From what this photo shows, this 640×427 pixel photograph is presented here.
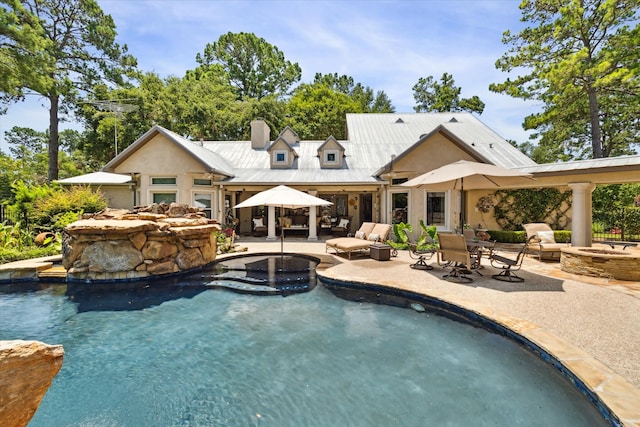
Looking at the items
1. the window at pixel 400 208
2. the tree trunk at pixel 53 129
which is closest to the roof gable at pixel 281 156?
the window at pixel 400 208

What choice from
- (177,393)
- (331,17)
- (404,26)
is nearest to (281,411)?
(177,393)

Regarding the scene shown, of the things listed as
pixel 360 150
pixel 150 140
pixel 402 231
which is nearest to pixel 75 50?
pixel 150 140

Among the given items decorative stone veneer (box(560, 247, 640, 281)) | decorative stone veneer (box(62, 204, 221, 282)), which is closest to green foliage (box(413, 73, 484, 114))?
decorative stone veneer (box(560, 247, 640, 281))

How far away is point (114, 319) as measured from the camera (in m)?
5.95

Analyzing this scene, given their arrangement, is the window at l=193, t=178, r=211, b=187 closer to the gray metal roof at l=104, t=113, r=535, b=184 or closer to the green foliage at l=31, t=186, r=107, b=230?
the gray metal roof at l=104, t=113, r=535, b=184

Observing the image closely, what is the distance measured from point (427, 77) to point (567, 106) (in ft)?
83.4

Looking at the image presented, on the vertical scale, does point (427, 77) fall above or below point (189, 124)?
above

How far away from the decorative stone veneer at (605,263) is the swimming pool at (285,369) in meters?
4.89

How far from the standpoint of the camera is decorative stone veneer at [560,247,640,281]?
22.8 ft

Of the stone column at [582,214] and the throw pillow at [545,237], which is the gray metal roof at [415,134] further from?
the throw pillow at [545,237]

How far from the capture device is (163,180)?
47.0 feet

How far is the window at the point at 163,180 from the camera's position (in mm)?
14281

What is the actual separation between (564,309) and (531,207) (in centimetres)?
1165

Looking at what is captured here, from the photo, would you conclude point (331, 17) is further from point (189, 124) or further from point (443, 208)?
point (189, 124)
